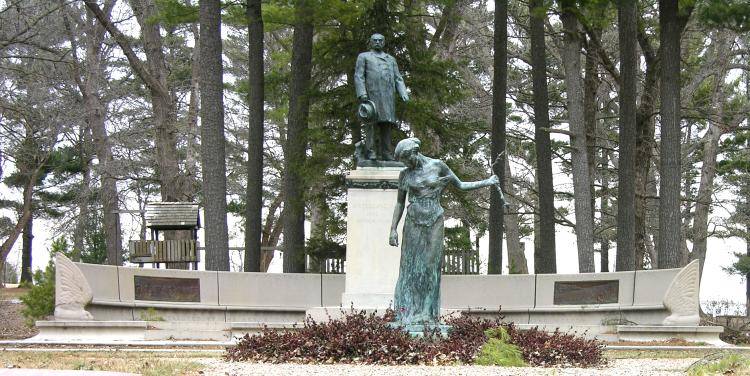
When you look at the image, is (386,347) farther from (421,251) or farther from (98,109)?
(98,109)

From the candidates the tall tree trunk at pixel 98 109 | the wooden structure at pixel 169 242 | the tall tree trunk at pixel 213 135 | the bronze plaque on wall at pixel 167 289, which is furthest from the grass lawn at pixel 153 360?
the tall tree trunk at pixel 98 109

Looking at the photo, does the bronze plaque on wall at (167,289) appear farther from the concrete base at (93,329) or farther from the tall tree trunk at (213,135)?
the concrete base at (93,329)

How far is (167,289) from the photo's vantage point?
1795 cm

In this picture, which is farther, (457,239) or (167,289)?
(457,239)

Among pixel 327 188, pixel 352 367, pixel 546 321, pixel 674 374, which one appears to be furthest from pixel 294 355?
pixel 327 188

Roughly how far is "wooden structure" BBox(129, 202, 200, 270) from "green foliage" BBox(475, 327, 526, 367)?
1241 cm

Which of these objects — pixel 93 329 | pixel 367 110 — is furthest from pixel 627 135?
pixel 93 329

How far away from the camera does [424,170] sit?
39.0ft

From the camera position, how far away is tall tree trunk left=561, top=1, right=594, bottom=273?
23.0 meters

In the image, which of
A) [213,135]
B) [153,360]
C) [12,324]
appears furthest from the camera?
[12,324]

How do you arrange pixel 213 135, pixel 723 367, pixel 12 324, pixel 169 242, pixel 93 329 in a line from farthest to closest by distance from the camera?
pixel 169 242
pixel 12 324
pixel 213 135
pixel 93 329
pixel 723 367

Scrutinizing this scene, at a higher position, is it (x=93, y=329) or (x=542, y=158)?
(x=542, y=158)

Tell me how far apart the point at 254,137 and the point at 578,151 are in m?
A: 7.17

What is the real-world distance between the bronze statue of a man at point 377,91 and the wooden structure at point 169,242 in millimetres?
6996
